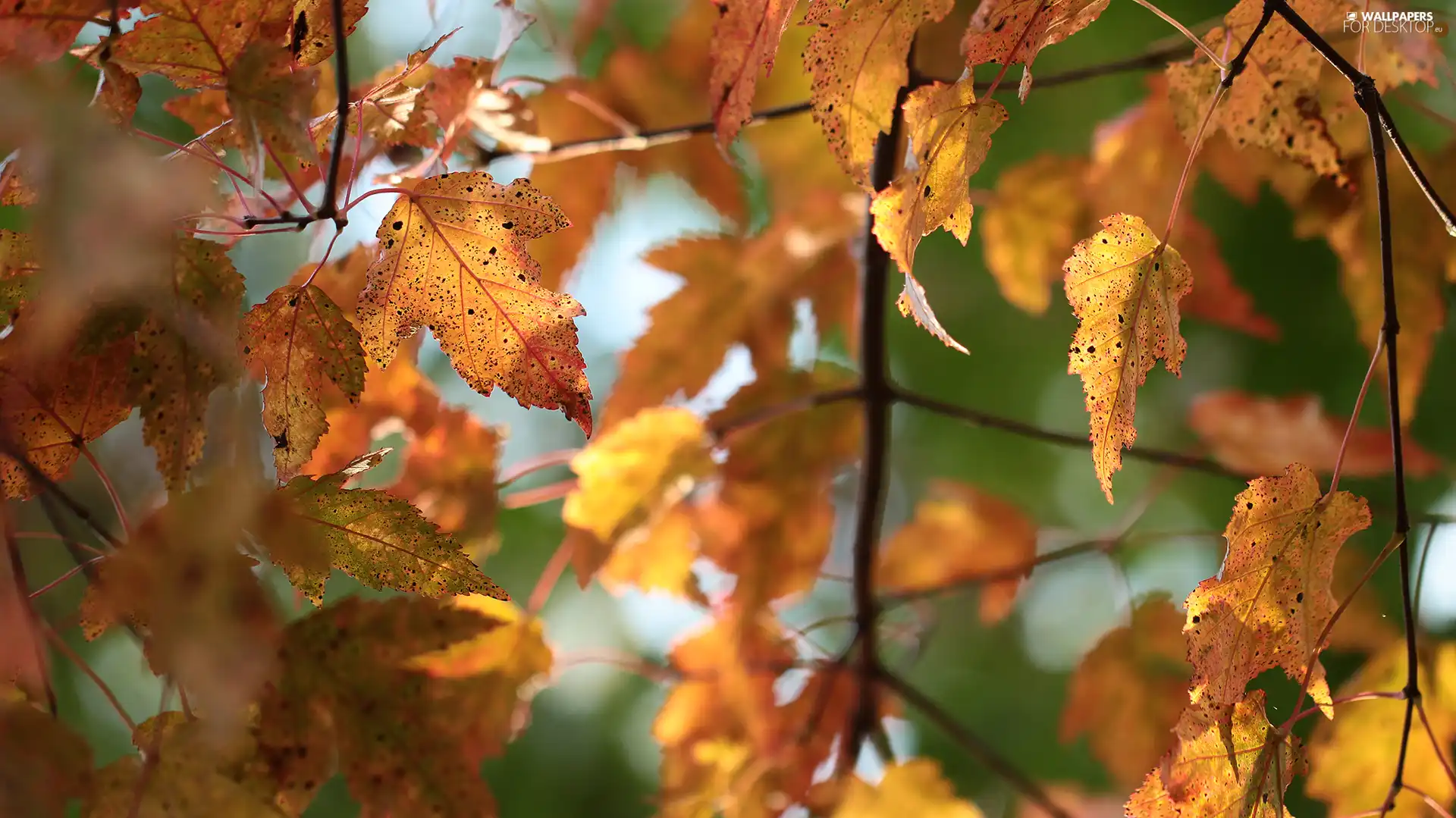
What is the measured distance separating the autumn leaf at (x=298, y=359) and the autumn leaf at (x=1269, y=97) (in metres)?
0.44

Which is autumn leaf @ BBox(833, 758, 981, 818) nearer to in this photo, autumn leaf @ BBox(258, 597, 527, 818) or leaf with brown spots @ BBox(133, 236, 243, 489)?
autumn leaf @ BBox(258, 597, 527, 818)

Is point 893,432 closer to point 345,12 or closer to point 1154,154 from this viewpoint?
point 1154,154

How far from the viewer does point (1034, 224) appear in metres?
0.85

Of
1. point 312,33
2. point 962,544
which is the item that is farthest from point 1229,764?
point 962,544

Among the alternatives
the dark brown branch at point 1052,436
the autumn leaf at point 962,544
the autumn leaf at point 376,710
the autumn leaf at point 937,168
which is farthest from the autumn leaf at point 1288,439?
the autumn leaf at point 376,710

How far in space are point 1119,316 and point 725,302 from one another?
0.45m

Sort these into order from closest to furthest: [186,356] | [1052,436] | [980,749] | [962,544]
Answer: [186,356]
[1052,436]
[980,749]
[962,544]

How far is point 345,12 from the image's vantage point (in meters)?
0.44

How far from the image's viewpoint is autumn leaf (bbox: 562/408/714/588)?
0.74m

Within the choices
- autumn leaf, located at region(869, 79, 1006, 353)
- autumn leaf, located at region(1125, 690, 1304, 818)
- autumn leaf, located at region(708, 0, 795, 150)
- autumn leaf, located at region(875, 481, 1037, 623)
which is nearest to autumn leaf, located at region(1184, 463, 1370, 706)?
autumn leaf, located at region(1125, 690, 1304, 818)

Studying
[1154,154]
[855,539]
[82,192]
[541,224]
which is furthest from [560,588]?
[82,192]

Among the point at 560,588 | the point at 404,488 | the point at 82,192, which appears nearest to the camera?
the point at 82,192

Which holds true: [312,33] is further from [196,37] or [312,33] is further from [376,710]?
[376,710]

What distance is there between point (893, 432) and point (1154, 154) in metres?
1.48
